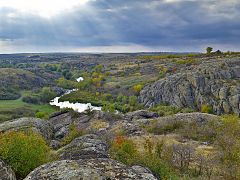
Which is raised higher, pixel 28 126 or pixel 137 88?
pixel 28 126

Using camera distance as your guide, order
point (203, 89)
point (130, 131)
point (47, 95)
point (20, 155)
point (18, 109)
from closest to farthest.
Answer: point (20, 155) < point (130, 131) < point (203, 89) < point (18, 109) < point (47, 95)

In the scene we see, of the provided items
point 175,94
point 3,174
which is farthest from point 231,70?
point 3,174

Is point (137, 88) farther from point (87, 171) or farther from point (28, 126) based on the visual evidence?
point (87, 171)

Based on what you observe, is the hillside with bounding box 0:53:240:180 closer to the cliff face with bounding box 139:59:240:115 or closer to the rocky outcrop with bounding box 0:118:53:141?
the rocky outcrop with bounding box 0:118:53:141

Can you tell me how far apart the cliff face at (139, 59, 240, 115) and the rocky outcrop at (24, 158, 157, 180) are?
100814 millimetres

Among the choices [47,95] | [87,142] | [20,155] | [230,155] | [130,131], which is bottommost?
[47,95]

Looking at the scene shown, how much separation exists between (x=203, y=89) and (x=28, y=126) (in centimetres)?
9369

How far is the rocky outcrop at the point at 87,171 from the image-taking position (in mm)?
10311

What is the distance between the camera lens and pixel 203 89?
4815 inches

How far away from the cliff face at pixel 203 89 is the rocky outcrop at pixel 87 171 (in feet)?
331

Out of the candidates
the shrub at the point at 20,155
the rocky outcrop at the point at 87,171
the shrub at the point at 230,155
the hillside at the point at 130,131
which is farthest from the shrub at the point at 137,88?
the rocky outcrop at the point at 87,171

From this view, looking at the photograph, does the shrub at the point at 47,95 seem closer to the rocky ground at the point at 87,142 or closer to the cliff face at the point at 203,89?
the cliff face at the point at 203,89

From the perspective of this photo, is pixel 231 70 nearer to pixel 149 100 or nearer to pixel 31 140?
pixel 149 100

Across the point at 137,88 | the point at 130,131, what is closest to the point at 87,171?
the point at 130,131
